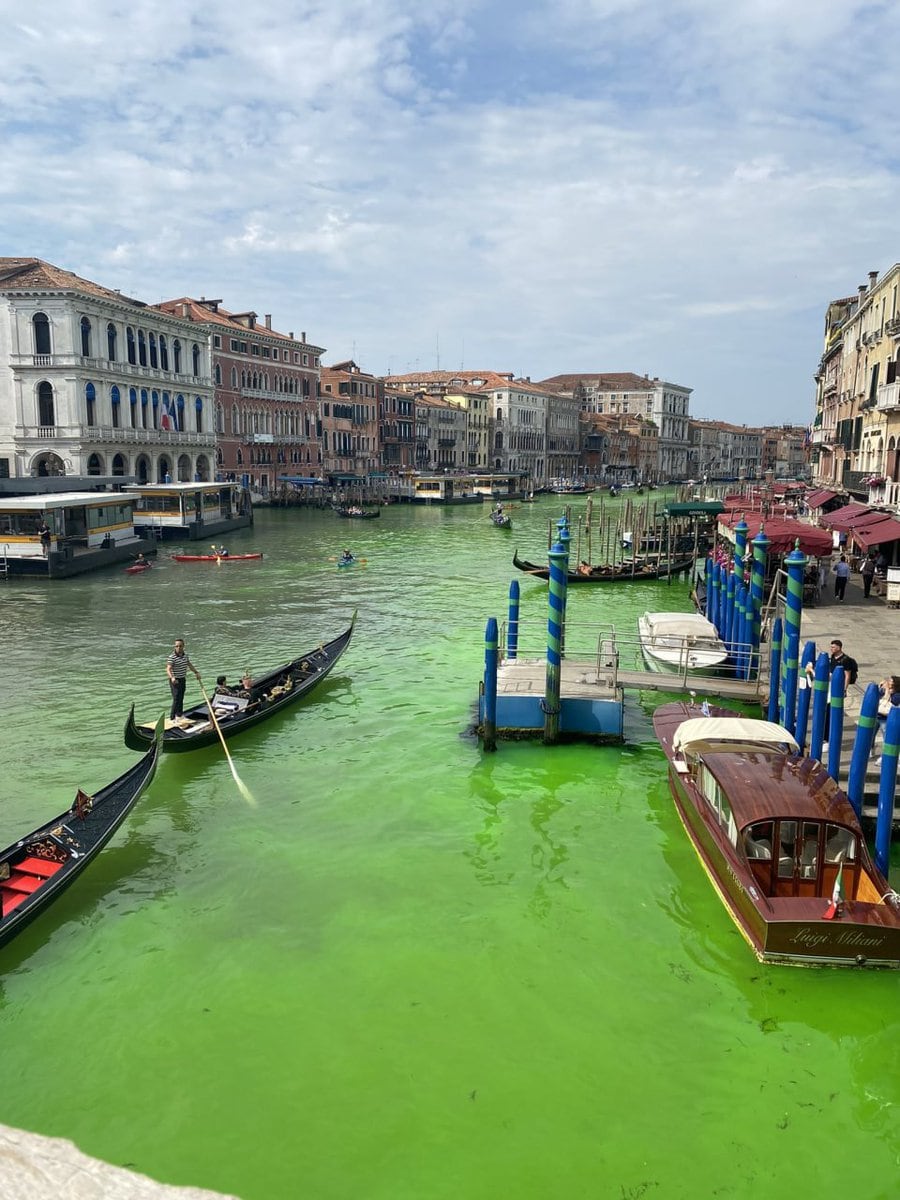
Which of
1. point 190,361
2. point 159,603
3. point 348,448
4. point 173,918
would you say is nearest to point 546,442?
point 348,448

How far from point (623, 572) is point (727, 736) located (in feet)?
63.6

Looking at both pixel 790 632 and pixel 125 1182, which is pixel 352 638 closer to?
pixel 790 632

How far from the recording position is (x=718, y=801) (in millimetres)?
8539

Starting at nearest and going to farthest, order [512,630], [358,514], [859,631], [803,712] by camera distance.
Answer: [803,712], [512,630], [859,631], [358,514]

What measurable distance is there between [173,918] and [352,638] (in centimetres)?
1157

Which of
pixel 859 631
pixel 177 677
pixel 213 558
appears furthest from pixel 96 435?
pixel 859 631

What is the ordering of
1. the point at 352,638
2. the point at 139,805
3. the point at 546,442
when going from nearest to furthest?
the point at 139,805 → the point at 352,638 → the point at 546,442

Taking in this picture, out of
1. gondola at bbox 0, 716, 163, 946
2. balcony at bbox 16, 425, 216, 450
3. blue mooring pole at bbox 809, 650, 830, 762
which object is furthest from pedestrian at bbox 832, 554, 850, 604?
balcony at bbox 16, 425, 216, 450

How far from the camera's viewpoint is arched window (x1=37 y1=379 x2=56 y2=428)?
40.1 meters

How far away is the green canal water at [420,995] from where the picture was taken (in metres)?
5.59

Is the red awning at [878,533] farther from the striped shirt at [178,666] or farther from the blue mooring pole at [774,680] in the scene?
the striped shirt at [178,666]

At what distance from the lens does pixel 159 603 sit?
24.0 metres

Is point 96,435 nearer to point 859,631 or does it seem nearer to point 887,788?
point 859,631

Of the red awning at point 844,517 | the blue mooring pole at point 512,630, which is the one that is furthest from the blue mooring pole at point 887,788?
the red awning at point 844,517
